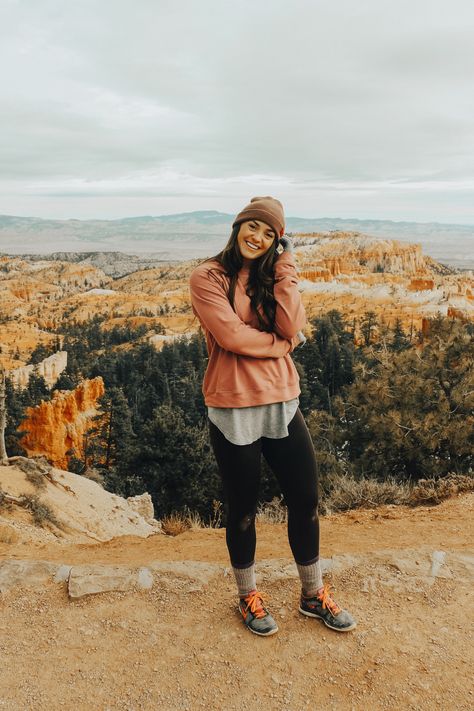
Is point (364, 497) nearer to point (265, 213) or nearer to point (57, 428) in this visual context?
point (265, 213)

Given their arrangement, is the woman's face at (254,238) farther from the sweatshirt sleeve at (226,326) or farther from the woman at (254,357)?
the sweatshirt sleeve at (226,326)

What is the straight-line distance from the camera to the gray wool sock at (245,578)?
9.28 ft

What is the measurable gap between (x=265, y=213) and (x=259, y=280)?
0.32 m

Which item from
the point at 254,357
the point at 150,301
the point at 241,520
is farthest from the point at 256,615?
the point at 150,301

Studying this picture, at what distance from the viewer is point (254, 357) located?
2.46 meters

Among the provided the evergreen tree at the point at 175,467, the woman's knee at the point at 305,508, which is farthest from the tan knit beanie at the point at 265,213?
the evergreen tree at the point at 175,467

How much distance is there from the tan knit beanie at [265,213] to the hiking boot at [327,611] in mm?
2017

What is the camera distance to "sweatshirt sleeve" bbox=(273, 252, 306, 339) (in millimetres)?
2469

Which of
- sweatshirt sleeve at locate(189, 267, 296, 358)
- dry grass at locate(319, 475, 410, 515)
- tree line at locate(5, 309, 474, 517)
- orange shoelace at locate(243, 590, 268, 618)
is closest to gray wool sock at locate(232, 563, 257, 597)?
orange shoelace at locate(243, 590, 268, 618)

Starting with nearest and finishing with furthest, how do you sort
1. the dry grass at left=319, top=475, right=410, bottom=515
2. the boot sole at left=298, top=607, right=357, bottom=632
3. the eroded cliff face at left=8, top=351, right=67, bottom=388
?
the boot sole at left=298, top=607, right=357, bottom=632 < the dry grass at left=319, top=475, right=410, bottom=515 < the eroded cliff face at left=8, top=351, right=67, bottom=388

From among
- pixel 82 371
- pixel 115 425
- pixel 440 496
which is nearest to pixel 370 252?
pixel 82 371

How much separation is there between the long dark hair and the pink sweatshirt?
0.09 ft

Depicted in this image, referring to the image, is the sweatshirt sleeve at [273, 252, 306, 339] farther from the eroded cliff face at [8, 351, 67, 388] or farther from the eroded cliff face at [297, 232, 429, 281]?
the eroded cliff face at [297, 232, 429, 281]

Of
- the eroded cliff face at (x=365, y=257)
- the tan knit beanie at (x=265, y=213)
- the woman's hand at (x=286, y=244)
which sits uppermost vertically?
the tan knit beanie at (x=265, y=213)
